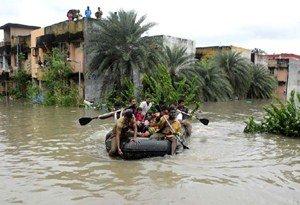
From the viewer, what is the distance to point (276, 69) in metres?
46.2

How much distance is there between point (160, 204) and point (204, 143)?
20.7 feet

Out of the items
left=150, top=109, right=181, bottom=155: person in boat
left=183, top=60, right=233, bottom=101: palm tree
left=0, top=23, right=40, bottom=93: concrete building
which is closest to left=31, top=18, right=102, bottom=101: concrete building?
left=0, top=23, right=40, bottom=93: concrete building

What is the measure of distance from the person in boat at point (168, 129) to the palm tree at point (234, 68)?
24171mm

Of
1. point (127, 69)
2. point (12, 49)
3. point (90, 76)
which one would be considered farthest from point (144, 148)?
point (12, 49)

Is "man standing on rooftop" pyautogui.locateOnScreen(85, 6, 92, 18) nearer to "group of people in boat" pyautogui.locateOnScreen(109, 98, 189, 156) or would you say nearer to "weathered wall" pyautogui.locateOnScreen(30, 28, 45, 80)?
"weathered wall" pyautogui.locateOnScreen(30, 28, 45, 80)

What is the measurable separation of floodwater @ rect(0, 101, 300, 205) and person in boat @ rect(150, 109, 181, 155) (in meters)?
0.49

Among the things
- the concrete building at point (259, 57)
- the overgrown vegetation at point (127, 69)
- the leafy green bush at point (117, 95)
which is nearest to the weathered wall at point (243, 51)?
the concrete building at point (259, 57)

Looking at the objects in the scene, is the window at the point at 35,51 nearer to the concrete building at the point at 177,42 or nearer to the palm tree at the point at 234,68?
the concrete building at the point at 177,42

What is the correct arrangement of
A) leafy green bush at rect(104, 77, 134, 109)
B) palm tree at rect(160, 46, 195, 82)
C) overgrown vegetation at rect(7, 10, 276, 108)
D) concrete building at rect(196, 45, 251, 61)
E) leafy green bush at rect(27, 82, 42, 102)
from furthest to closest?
concrete building at rect(196, 45, 251, 61) < leafy green bush at rect(27, 82, 42, 102) < palm tree at rect(160, 46, 195, 82) < overgrown vegetation at rect(7, 10, 276, 108) < leafy green bush at rect(104, 77, 134, 109)

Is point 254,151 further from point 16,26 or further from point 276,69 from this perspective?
point 276,69

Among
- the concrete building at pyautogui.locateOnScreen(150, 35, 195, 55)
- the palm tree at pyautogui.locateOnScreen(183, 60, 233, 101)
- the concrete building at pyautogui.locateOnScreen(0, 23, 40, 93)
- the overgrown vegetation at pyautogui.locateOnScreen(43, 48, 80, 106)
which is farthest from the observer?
the concrete building at pyautogui.locateOnScreen(0, 23, 40, 93)

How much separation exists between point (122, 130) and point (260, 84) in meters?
30.1

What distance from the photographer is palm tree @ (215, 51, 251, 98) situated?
34.7 m

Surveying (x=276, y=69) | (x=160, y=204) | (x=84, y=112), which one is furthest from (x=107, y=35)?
(x=276, y=69)
